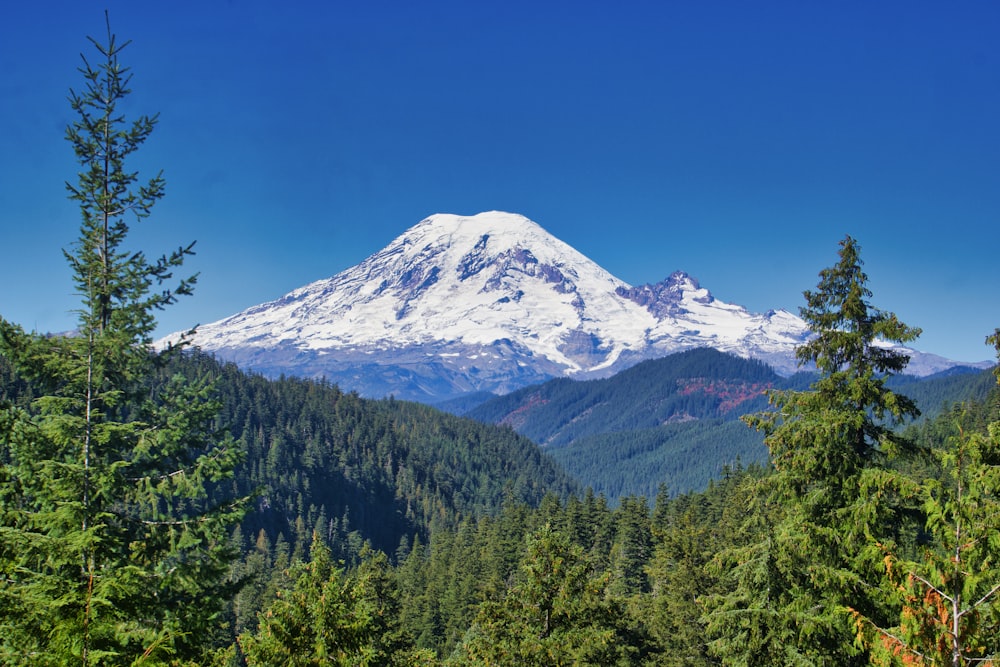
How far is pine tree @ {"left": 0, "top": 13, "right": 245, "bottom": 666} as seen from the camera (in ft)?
34.4

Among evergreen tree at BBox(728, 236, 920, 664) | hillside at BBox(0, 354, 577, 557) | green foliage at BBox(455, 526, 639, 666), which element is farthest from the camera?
hillside at BBox(0, 354, 577, 557)

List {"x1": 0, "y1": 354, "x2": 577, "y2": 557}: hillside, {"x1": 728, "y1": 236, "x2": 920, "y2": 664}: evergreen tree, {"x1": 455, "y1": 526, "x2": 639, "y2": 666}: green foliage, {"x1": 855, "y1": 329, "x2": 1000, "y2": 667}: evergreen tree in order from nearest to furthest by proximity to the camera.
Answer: {"x1": 855, "y1": 329, "x2": 1000, "y2": 667}: evergreen tree
{"x1": 728, "y1": 236, "x2": 920, "y2": 664}: evergreen tree
{"x1": 455, "y1": 526, "x2": 639, "y2": 666}: green foliage
{"x1": 0, "y1": 354, "x2": 577, "y2": 557}: hillside

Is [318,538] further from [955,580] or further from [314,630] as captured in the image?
[955,580]

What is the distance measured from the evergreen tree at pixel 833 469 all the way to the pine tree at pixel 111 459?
37.3 feet

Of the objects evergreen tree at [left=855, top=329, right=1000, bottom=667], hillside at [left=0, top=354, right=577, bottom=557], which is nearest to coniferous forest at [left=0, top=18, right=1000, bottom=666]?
evergreen tree at [left=855, top=329, right=1000, bottom=667]

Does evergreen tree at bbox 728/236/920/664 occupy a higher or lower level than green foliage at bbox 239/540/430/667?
higher

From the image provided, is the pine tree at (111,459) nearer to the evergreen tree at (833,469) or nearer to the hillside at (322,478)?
the evergreen tree at (833,469)

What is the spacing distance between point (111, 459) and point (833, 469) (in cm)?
1442

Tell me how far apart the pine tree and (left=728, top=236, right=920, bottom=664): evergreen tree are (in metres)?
11.4

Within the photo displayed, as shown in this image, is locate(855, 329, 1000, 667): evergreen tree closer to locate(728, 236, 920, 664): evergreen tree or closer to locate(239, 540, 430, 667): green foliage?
locate(728, 236, 920, 664): evergreen tree

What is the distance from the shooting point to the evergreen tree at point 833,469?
529 inches

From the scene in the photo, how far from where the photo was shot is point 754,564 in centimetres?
1487

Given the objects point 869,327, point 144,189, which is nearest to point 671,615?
point 869,327

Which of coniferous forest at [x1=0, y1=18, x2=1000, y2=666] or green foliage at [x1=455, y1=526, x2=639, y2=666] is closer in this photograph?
coniferous forest at [x1=0, y1=18, x2=1000, y2=666]
